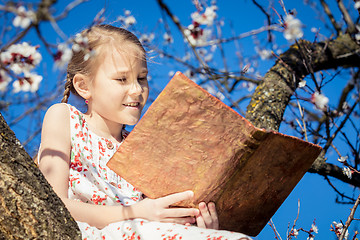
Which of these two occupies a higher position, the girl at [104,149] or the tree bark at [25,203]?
the girl at [104,149]

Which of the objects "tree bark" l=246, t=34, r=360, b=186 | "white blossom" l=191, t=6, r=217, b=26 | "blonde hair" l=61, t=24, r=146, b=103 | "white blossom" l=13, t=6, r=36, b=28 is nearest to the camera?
"white blossom" l=13, t=6, r=36, b=28

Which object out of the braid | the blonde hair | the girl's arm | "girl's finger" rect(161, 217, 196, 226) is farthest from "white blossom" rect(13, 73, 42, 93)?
"girl's finger" rect(161, 217, 196, 226)

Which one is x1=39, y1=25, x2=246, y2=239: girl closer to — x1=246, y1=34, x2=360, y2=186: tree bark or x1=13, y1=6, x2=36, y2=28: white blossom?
x1=13, y1=6, x2=36, y2=28: white blossom

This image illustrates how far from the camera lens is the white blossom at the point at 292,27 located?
242 centimetres

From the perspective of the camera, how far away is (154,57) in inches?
69.1

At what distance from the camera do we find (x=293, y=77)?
2.65 metres

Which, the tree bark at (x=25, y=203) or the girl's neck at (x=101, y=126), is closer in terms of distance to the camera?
the tree bark at (x=25, y=203)

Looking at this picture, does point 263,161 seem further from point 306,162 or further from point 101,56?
point 101,56

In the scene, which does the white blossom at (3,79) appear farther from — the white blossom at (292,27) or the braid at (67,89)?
the white blossom at (292,27)

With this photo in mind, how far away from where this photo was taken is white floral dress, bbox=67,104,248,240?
4.02ft

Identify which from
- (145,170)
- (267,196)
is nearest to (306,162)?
(267,196)

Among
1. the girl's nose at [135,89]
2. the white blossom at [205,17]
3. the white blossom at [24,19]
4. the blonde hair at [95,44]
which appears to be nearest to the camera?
the white blossom at [24,19]

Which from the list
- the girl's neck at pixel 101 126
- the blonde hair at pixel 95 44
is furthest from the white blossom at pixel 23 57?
the girl's neck at pixel 101 126

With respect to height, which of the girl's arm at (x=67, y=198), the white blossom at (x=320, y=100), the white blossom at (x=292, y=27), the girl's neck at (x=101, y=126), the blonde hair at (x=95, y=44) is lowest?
the girl's arm at (x=67, y=198)
